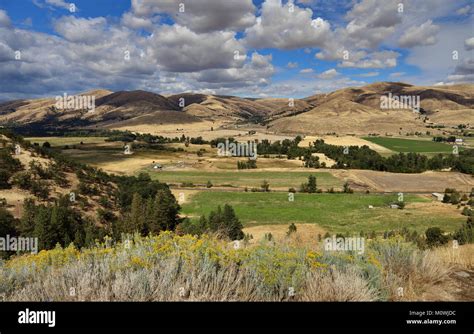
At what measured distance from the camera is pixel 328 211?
253 ft

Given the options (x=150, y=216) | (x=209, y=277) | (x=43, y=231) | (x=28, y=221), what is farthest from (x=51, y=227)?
(x=209, y=277)

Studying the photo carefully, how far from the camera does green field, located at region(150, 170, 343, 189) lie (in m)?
104

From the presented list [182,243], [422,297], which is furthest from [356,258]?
[182,243]

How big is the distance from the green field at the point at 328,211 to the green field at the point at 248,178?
12178 mm

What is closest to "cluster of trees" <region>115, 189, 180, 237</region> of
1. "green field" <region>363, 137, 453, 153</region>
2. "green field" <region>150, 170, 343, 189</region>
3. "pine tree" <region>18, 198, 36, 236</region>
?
"pine tree" <region>18, 198, 36, 236</region>

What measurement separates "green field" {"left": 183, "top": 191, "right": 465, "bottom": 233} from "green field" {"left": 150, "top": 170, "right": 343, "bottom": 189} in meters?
12.2

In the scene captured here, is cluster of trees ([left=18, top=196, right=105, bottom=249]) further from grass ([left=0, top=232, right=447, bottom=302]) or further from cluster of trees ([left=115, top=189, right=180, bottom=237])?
grass ([left=0, top=232, right=447, bottom=302])

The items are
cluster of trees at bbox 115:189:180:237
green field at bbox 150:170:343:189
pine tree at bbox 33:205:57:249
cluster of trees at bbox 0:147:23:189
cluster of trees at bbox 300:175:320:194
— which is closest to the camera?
pine tree at bbox 33:205:57:249

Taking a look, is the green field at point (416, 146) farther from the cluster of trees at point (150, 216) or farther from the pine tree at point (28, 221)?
the pine tree at point (28, 221)

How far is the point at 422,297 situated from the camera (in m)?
6.90

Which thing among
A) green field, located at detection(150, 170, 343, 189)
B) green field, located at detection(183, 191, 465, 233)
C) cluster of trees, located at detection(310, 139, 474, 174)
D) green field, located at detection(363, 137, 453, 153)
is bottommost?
green field, located at detection(183, 191, 465, 233)

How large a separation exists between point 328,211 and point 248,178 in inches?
1566
